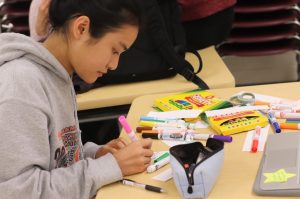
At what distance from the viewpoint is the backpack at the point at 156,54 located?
1.58 metres

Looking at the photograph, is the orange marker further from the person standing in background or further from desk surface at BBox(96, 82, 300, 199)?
the person standing in background

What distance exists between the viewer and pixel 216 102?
1219 mm

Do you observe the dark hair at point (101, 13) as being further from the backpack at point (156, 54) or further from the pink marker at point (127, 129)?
the backpack at point (156, 54)

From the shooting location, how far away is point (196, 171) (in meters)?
0.82

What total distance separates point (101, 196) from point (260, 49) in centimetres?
144

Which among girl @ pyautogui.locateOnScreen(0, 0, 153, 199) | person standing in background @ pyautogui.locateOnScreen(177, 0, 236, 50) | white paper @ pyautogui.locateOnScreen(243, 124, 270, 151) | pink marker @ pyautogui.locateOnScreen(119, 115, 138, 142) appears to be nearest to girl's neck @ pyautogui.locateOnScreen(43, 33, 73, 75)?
girl @ pyautogui.locateOnScreen(0, 0, 153, 199)

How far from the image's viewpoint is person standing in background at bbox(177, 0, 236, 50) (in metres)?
1.82

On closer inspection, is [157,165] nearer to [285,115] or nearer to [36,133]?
[36,133]

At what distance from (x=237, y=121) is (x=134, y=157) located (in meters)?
0.29

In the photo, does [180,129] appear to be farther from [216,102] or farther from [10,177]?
[10,177]

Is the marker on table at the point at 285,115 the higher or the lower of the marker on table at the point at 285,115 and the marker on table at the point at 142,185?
the higher

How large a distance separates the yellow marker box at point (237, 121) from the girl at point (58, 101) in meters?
0.18

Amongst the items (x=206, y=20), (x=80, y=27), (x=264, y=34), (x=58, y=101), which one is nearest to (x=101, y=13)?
(x=80, y=27)

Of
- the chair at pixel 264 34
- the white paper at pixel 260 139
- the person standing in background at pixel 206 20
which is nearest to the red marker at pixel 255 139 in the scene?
the white paper at pixel 260 139
